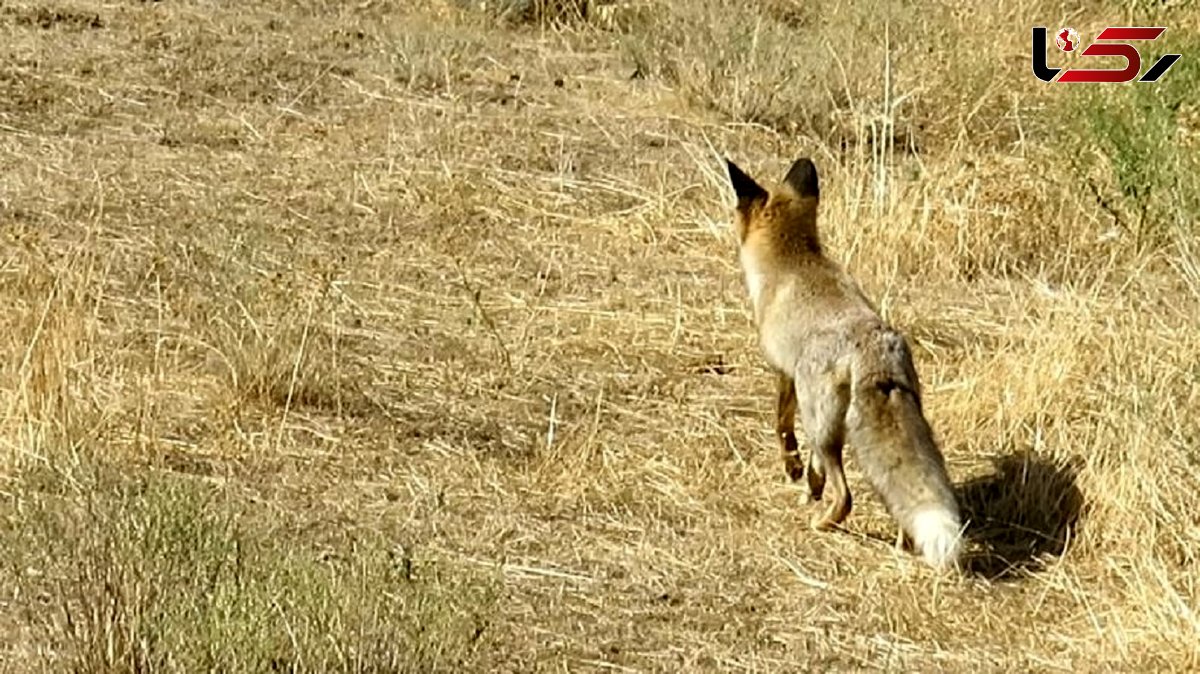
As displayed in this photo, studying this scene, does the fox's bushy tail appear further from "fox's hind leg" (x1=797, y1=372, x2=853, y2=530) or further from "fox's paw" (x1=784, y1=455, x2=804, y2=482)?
"fox's paw" (x1=784, y1=455, x2=804, y2=482)

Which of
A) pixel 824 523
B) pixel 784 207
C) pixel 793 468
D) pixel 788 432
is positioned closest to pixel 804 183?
pixel 784 207

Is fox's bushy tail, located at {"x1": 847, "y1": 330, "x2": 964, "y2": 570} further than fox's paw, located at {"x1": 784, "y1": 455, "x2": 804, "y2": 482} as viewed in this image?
No

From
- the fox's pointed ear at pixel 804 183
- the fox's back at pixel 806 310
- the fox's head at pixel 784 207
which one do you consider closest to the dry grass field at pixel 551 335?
the fox's back at pixel 806 310

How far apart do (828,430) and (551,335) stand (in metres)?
2.31

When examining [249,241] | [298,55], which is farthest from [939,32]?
[249,241]

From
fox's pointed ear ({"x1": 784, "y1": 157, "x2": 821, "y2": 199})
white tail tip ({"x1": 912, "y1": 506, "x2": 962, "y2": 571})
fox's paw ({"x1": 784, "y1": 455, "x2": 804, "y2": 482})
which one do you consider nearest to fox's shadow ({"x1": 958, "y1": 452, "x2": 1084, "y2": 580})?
white tail tip ({"x1": 912, "y1": 506, "x2": 962, "y2": 571})

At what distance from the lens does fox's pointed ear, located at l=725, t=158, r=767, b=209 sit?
27.3 ft

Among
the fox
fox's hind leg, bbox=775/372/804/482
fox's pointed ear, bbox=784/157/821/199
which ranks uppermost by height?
fox's pointed ear, bbox=784/157/821/199

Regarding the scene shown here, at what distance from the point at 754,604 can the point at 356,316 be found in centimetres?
311

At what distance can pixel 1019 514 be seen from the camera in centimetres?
770

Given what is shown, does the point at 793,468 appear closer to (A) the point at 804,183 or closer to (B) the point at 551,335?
(A) the point at 804,183

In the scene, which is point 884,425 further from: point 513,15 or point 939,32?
point 513,15

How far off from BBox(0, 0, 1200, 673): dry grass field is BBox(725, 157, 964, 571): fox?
0.17 meters

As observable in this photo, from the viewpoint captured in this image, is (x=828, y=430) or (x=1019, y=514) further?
(x=1019, y=514)
